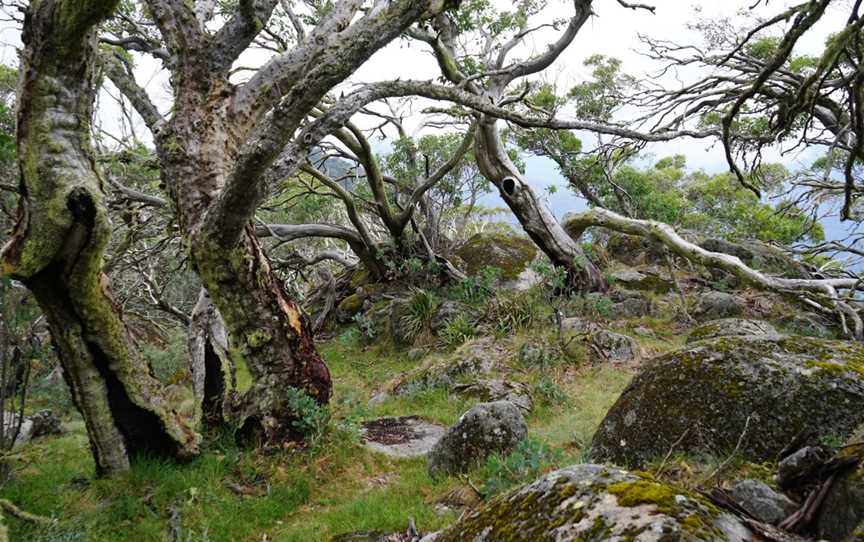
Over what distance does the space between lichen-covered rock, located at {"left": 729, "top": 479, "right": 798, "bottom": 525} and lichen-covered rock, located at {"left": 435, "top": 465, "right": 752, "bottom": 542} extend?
1.81ft

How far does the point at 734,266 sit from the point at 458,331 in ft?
16.9

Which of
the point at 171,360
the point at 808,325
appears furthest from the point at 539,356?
the point at 171,360

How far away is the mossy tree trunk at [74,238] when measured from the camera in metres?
3.43

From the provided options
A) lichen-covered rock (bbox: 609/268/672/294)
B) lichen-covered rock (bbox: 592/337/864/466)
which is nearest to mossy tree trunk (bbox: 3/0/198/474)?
lichen-covered rock (bbox: 592/337/864/466)

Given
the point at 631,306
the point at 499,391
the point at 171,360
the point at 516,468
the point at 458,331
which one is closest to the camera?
the point at 516,468

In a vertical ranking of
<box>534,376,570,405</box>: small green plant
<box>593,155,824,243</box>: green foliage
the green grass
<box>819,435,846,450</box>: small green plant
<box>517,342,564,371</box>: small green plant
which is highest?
<box>593,155,824,243</box>: green foliage

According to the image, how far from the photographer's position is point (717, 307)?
10.4m

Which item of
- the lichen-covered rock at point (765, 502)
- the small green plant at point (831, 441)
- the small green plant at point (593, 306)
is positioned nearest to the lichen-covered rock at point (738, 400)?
the small green plant at point (831, 441)

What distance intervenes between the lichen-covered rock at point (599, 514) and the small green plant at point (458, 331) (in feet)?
27.6

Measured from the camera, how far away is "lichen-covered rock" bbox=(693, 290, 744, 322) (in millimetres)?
10234

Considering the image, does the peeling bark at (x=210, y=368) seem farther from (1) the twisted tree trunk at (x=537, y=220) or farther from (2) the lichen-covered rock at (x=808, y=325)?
(2) the lichen-covered rock at (x=808, y=325)

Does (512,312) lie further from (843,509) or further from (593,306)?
(843,509)

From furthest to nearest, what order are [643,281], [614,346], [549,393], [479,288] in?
[643,281], [479,288], [614,346], [549,393]

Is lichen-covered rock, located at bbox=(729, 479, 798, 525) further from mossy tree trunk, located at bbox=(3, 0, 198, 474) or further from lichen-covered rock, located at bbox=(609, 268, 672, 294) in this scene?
lichen-covered rock, located at bbox=(609, 268, 672, 294)
